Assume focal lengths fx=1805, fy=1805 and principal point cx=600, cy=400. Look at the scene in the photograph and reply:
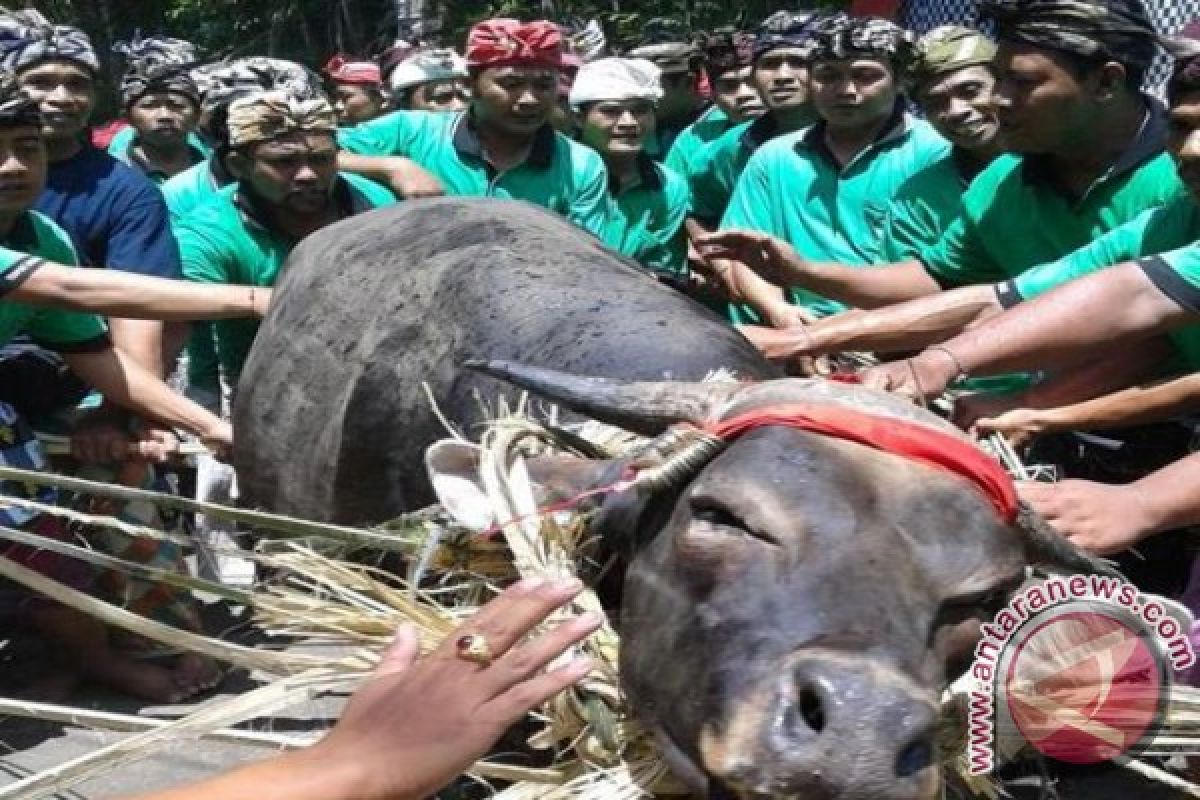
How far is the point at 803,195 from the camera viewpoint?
21.7 ft

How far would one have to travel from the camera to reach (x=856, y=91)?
21.7 ft

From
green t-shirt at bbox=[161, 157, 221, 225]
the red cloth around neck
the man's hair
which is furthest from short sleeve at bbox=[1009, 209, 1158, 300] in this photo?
green t-shirt at bbox=[161, 157, 221, 225]

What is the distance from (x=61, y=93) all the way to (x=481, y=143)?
5.33 feet

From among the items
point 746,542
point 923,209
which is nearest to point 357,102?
point 923,209

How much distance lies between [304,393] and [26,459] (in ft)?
3.14

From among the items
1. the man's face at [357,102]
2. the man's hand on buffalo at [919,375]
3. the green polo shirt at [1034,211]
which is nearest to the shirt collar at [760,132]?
the green polo shirt at [1034,211]

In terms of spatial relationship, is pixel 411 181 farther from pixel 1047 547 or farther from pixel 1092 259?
pixel 1047 547

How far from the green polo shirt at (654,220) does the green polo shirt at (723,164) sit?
307 millimetres

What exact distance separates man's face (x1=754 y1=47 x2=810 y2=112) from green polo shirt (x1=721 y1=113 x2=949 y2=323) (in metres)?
0.97

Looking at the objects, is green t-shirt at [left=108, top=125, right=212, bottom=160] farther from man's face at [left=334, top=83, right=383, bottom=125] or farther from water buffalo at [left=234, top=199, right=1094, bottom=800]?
water buffalo at [left=234, top=199, right=1094, bottom=800]

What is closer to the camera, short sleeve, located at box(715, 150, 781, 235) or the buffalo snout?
the buffalo snout

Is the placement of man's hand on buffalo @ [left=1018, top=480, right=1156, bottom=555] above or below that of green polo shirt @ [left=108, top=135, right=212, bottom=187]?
above

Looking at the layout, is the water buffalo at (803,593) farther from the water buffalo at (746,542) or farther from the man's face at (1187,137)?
the man's face at (1187,137)

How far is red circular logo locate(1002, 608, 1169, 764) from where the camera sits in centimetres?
300
